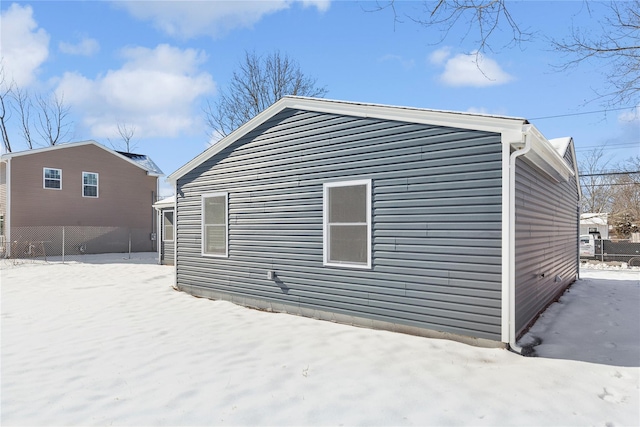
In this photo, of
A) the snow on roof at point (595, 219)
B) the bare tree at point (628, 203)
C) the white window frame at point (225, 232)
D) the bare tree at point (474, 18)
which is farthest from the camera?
the snow on roof at point (595, 219)

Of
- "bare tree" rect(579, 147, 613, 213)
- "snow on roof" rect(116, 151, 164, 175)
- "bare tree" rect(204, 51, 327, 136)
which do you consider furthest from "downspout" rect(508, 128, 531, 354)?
"bare tree" rect(579, 147, 613, 213)

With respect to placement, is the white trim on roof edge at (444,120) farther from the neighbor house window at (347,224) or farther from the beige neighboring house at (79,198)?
the beige neighboring house at (79,198)

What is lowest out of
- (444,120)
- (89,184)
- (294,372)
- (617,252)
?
(294,372)

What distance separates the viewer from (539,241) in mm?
6152

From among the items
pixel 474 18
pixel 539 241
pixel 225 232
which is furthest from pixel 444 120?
pixel 225 232

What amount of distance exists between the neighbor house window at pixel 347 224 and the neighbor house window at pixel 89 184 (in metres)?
18.5

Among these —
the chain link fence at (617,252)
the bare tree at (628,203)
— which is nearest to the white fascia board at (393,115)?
the chain link fence at (617,252)

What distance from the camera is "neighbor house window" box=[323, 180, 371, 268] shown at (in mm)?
5777

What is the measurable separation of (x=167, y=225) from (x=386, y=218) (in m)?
11.8

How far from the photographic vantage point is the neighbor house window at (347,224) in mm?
5777

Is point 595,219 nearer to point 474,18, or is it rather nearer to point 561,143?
point 561,143

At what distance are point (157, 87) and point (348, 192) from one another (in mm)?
15890

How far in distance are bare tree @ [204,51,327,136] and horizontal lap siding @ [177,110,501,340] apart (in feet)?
48.9

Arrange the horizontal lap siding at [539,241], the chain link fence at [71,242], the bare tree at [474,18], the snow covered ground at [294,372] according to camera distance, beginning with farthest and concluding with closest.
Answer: the chain link fence at [71,242]
the horizontal lap siding at [539,241]
the bare tree at [474,18]
the snow covered ground at [294,372]
